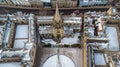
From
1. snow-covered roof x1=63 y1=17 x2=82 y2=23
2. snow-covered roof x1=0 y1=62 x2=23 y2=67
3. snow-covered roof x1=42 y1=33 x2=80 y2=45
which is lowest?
snow-covered roof x1=0 y1=62 x2=23 y2=67

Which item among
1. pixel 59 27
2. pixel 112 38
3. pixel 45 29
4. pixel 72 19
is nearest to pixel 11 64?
pixel 45 29

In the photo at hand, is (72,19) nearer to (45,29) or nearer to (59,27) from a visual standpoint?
(59,27)

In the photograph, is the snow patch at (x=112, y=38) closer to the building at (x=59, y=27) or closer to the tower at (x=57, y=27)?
the building at (x=59, y=27)

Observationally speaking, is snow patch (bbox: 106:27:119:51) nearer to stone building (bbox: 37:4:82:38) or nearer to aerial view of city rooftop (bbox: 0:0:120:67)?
aerial view of city rooftop (bbox: 0:0:120:67)

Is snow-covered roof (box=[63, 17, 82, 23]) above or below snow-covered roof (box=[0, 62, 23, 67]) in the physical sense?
above

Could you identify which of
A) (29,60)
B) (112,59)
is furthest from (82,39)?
(29,60)

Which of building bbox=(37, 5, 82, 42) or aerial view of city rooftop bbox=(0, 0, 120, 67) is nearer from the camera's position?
aerial view of city rooftop bbox=(0, 0, 120, 67)

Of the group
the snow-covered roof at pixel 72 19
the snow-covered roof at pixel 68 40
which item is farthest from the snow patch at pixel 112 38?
the snow-covered roof at pixel 68 40

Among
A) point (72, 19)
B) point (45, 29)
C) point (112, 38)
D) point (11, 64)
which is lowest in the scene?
point (11, 64)

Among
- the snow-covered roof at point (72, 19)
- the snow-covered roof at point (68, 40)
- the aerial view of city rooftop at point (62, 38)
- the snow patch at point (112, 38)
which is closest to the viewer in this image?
the aerial view of city rooftop at point (62, 38)

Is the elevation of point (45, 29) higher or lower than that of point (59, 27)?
lower

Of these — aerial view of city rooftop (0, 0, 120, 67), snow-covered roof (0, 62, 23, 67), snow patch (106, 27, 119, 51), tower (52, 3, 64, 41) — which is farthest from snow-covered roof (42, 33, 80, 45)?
snow-covered roof (0, 62, 23, 67)

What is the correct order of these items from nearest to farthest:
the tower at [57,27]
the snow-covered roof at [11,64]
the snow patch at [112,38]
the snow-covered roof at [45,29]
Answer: the snow-covered roof at [11,64], the snow patch at [112,38], the tower at [57,27], the snow-covered roof at [45,29]
